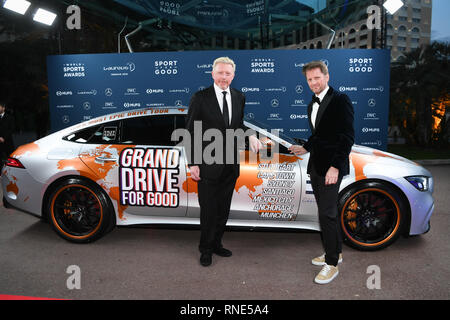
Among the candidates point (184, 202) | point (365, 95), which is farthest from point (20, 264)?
point (365, 95)

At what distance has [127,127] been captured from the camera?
354 cm

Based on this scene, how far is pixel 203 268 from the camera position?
3.02 meters

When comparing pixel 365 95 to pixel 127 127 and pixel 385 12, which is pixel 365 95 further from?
pixel 127 127

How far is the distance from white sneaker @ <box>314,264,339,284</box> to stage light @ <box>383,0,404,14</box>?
24.2 ft

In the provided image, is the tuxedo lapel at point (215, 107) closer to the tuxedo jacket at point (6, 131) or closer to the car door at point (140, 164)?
the car door at point (140, 164)

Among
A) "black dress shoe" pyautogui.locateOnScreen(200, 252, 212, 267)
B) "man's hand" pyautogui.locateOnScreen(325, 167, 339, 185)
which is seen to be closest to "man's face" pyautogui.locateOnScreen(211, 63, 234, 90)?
"man's hand" pyautogui.locateOnScreen(325, 167, 339, 185)

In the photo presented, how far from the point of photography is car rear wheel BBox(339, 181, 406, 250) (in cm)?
322

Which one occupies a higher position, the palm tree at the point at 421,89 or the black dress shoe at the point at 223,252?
the palm tree at the point at 421,89

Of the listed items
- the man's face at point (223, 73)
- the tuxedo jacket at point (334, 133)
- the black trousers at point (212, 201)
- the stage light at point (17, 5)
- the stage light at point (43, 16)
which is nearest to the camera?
the tuxedo jacket at point (334, 133)

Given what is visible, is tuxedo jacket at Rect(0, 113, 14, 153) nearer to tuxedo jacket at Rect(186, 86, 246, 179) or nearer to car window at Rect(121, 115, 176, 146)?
car window at Rect(121, 115, 176, 146)

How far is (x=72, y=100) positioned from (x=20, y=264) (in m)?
6.11

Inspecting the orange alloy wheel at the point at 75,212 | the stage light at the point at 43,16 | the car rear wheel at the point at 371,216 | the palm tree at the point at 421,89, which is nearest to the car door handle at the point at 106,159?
the orange alloy wheel at the point at 75,212

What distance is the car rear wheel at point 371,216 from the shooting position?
3219 mm

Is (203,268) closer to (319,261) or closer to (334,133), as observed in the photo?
(319,261)
